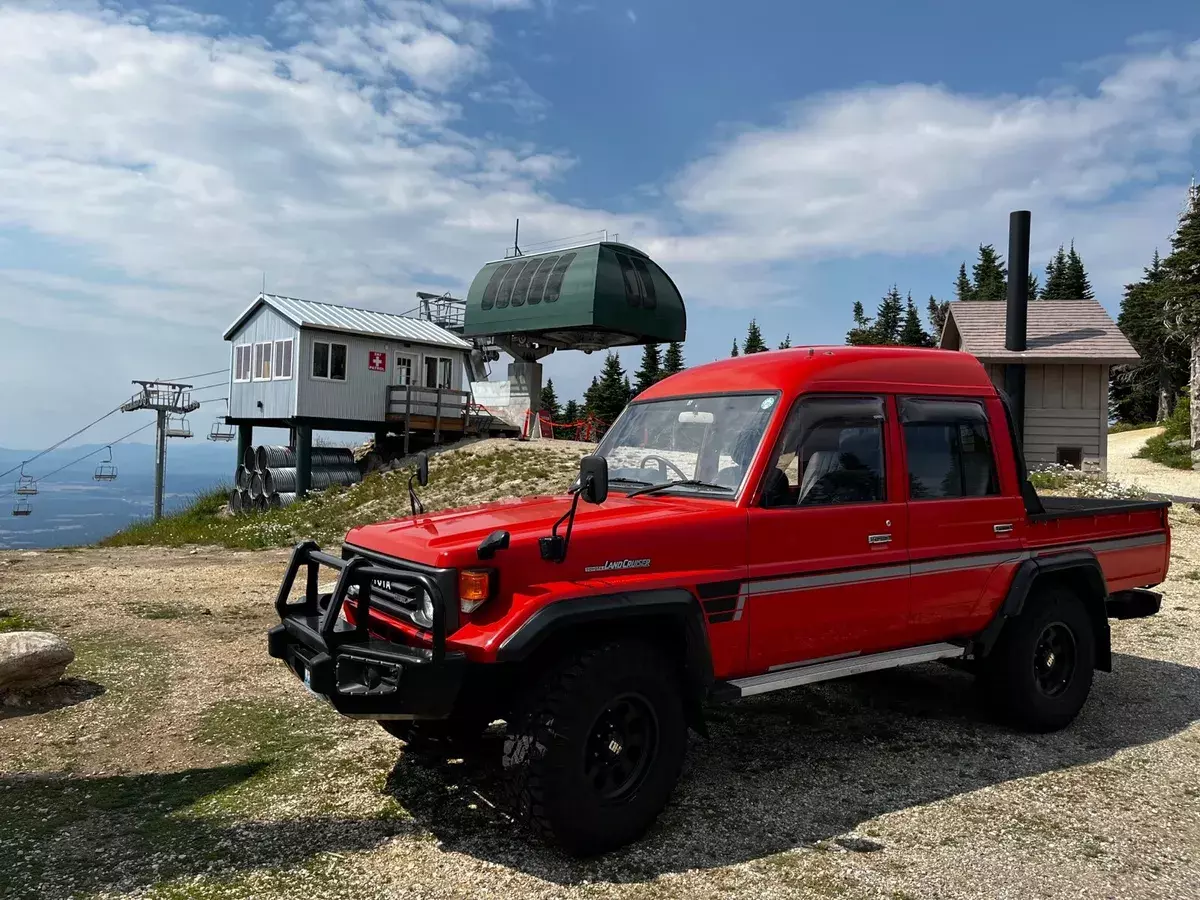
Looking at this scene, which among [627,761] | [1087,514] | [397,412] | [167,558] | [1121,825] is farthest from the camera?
[397,412]

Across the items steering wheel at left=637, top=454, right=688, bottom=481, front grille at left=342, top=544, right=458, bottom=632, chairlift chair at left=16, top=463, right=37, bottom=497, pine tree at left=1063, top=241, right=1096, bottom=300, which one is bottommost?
chairlift chair at left=16, top=463, right=37, bottom=497

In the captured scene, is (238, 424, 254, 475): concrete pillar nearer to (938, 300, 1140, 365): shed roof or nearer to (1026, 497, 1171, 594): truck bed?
(938, 300, 1140, 365): shed roof

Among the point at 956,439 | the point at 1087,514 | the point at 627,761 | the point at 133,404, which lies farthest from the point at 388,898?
the point at 133,404

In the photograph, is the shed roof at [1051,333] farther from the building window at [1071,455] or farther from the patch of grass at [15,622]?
the patch of grass at [15,622]

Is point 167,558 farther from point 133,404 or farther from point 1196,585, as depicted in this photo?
point 133,404

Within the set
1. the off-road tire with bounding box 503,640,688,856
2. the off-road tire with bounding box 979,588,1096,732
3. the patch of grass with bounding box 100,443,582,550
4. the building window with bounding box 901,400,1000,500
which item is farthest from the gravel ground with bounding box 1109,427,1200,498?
the off-road tire with bounding box 503,640,688,856

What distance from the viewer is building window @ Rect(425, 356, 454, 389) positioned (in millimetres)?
31375

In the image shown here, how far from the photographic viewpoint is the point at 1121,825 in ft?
14.9

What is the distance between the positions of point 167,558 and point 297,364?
12046 millimetres

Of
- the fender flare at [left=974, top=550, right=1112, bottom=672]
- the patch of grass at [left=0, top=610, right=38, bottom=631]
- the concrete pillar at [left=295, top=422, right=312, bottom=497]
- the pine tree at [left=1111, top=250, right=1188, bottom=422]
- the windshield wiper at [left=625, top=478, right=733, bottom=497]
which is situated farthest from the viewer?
the pine tree at [left=1111, top=250, right=1188, bottom=422]

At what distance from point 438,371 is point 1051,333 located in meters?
20.4

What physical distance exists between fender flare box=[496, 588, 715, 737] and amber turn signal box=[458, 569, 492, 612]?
27 cm

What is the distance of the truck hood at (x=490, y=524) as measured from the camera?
4.04 meters

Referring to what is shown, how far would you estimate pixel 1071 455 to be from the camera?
72.1ft
